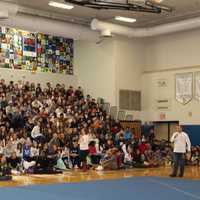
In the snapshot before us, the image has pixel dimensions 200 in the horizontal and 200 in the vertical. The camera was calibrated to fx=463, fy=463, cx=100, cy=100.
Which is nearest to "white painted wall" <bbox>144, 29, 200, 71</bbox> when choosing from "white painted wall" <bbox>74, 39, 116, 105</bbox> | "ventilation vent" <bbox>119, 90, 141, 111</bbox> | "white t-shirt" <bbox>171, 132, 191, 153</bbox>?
"ventilation vent" <bbox>119, 90, 141, 111</bbox>

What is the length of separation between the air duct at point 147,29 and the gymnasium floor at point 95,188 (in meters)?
10.5

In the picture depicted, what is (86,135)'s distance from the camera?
20297 mm

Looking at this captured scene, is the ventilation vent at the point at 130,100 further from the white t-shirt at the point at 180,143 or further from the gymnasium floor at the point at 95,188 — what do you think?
the gymnasium floor at the point at 95,188

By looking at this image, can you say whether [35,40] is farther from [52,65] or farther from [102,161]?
[102,161]

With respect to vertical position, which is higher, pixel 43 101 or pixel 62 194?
pixel 43 101

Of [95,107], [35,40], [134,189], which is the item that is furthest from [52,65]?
[134,189]

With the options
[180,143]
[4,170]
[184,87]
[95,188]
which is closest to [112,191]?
[95,188]

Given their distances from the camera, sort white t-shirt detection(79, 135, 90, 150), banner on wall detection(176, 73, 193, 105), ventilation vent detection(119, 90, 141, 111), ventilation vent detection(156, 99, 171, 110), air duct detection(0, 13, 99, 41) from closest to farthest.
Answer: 1. white t-shirt detection(79, 135, 90, 150)
2. air duct detection(0, 13, 99, 41)
3. banner on wall detection(176, 73, 193, 105)
4. ventilation vent detection(156, 99, 171, 110)
5. ventilation vent detection(119, 90, 141, 111)

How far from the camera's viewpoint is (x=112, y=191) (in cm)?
1261

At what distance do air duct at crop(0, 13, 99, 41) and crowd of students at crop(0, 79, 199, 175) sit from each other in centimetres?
321

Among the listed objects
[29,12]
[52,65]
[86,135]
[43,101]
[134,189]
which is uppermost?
[29,12]

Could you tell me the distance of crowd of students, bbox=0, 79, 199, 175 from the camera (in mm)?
18594

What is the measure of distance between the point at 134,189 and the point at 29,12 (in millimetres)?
13699

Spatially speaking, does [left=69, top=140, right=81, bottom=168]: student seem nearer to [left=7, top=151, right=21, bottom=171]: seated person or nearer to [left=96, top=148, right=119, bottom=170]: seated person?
[left=96, top=148, right=119, bottom=170]: seated person
